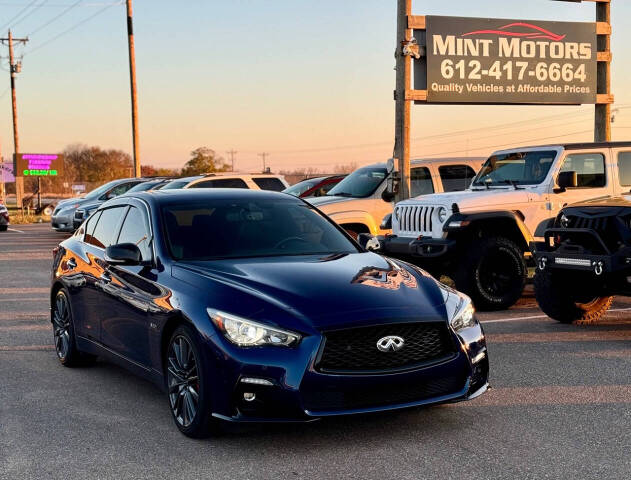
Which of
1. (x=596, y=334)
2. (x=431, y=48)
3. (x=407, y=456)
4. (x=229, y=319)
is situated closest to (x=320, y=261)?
(x=229, y=319)

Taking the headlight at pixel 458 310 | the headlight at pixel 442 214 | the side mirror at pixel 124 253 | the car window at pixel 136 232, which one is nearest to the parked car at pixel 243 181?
the headlight at pixel 442 214

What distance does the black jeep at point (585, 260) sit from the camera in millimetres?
8438

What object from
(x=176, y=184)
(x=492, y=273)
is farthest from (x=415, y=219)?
(x=176, y=184)

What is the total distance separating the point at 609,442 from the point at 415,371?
1.25 m

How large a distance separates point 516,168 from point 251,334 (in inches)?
297

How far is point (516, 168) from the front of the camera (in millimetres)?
11742

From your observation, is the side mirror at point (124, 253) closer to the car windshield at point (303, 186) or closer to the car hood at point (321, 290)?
the car hood at point (321, 290)

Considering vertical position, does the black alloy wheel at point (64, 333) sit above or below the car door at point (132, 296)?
below

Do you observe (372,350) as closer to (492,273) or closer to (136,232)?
(136,232)

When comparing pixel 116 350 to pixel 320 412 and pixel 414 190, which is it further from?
pixel 414 190

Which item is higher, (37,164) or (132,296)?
(37,164)

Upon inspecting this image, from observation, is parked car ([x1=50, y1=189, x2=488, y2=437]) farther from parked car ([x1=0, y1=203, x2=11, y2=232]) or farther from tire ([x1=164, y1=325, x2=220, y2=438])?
parked car ([x1=0, y1=203, x2=11, y2=232])

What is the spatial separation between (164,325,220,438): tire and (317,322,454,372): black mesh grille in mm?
765

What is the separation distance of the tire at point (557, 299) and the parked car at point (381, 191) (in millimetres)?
5361
